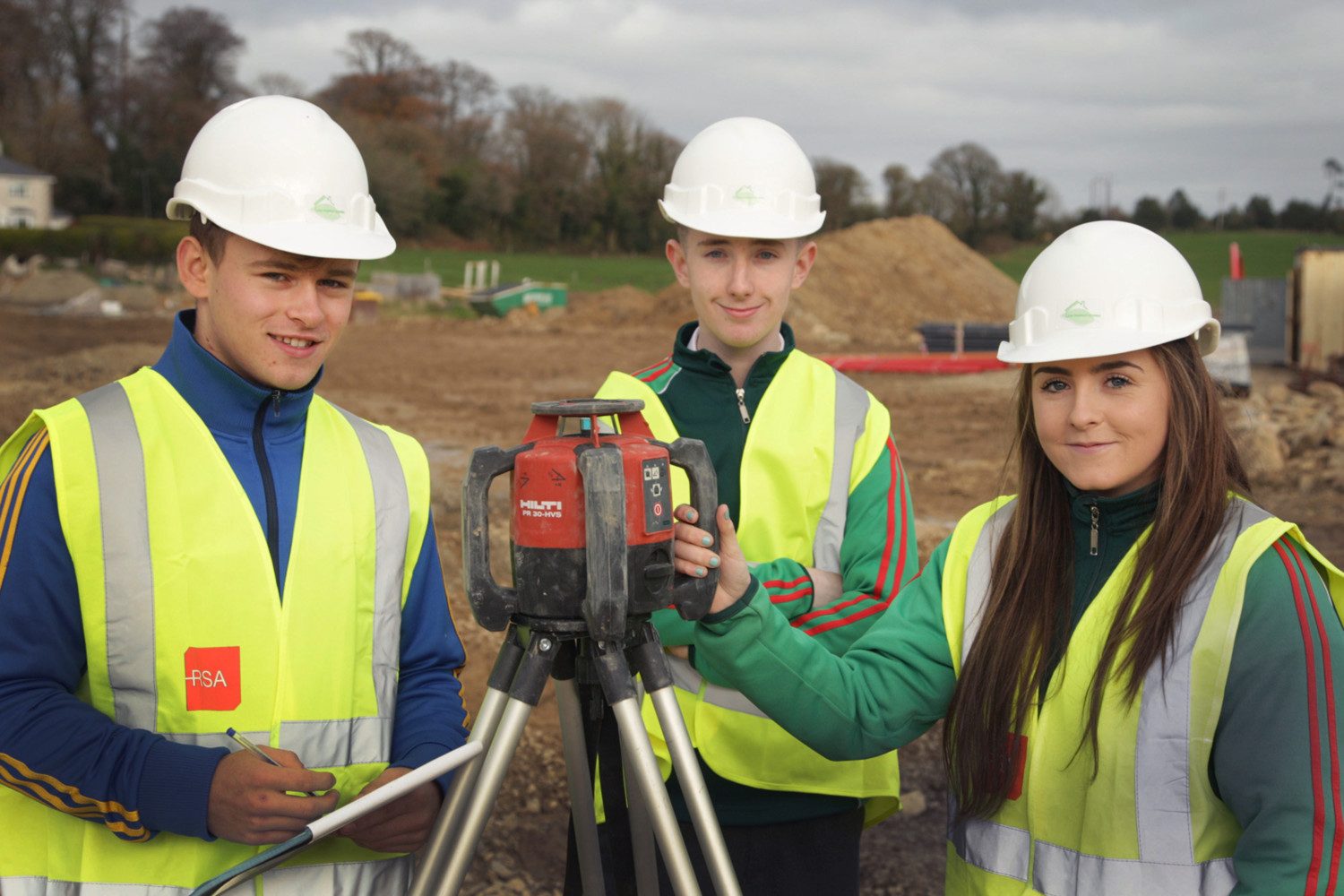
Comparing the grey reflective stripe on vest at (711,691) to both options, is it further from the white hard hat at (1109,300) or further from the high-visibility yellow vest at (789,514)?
the white hard hat at (1109,300)

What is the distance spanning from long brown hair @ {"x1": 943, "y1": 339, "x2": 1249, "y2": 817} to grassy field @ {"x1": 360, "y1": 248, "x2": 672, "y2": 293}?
1436 inches

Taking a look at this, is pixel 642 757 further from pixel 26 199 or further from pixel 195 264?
pixel 26 199

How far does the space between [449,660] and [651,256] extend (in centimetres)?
5321

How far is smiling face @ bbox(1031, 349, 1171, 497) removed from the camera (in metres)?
2.07

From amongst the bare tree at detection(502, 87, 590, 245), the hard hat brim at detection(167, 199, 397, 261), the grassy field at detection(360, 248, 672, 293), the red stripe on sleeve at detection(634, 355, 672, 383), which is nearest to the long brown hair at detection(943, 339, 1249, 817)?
the red stripe on sleeve at detection(634, 355, 672, 383)

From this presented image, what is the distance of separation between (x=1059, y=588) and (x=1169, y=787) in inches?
15.2

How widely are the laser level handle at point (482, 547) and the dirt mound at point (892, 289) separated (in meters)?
23.0

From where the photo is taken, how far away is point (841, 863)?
2758mm

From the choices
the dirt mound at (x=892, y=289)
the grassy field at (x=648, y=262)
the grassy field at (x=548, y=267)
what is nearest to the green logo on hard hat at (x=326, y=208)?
the dirt mound at (x=892, y=289)

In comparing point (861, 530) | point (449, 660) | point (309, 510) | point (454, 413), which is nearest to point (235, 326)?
point (309, 510)

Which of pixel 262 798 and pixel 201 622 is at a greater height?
pixel 201 622

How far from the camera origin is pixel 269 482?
2.21 metres

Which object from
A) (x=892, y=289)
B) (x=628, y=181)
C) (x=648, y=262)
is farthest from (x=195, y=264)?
(x=628, y=181)

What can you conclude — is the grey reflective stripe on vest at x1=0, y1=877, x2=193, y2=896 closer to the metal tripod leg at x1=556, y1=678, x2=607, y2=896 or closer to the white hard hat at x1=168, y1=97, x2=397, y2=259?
the metal tripod leg at x1=556, y1=678, x2=607, y2=896
